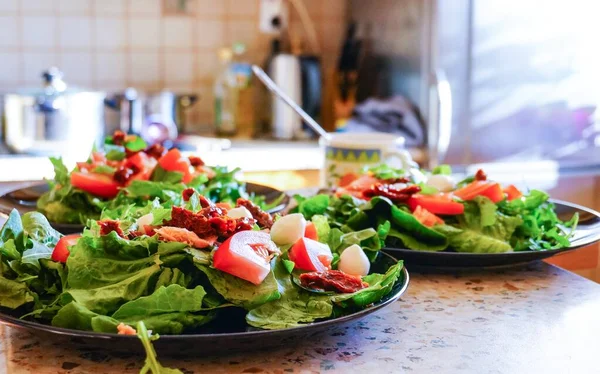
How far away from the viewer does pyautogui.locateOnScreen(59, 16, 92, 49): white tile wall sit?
3.08 meters

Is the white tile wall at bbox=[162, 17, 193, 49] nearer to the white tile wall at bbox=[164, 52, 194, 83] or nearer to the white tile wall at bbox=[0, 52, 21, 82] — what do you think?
the white tile wall at bbox=[164, 52, 194, 83]

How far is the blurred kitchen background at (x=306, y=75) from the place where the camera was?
267 cm

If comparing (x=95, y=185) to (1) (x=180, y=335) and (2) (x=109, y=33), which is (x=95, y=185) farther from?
(2) (x=109, y=33)

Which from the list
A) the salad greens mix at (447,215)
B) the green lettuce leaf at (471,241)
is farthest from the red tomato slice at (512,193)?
the green lettuce leaf at (471,241)

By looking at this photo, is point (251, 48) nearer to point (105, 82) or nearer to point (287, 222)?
point (105, 82)

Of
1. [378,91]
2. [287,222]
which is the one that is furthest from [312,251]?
[378,91]

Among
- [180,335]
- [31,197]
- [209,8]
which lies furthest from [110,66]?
[180,335]

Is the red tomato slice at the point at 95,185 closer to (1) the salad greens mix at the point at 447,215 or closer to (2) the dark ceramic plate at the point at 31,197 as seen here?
(2) the dark ceramic plate at the point at 31,197

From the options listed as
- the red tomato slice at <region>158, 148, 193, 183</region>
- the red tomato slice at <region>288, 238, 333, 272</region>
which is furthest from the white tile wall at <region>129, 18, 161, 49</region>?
the red tomato slice at <region>288, 238, 333, 272</region>

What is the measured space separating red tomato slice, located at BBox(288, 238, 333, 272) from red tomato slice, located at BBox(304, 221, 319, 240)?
0.05m

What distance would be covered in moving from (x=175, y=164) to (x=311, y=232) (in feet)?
1.39

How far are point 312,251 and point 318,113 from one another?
90.6 inches

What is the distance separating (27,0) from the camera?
9.94ft

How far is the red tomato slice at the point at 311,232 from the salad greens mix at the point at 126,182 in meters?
0.29
